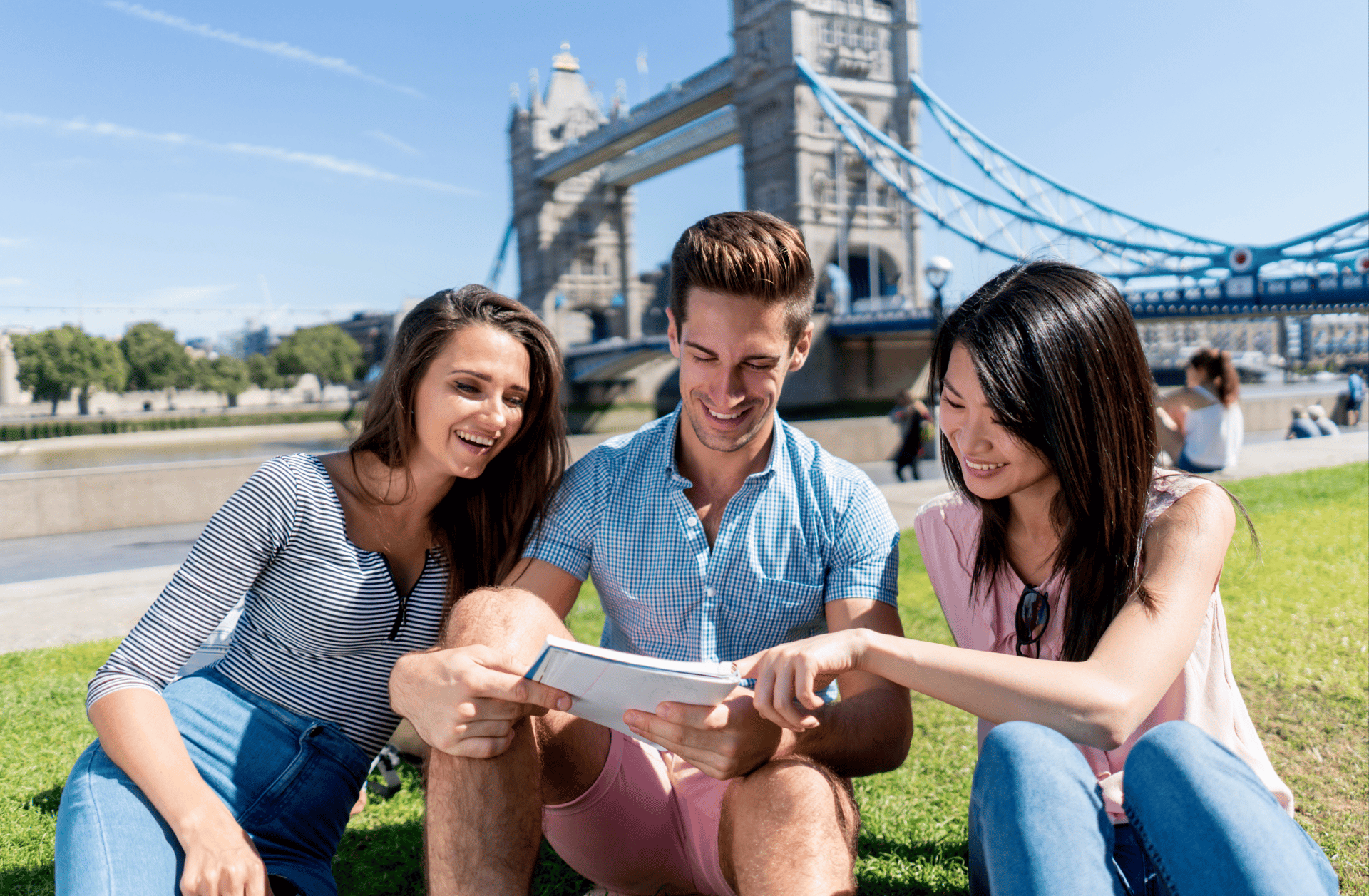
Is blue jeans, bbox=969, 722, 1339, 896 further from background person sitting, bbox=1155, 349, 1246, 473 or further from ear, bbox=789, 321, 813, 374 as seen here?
background person sitting, bbox=1155, 349, 1246, 473

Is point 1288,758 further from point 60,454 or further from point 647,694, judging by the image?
point 60,454

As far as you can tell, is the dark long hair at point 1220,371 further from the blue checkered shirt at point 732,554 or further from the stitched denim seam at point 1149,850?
the stitched denim seam at point 1149,850

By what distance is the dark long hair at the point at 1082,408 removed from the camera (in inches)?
53.5

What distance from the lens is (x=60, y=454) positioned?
23703 millimetres

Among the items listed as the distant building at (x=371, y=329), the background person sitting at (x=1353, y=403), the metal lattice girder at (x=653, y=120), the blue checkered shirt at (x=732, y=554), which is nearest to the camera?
the blue checkered shirt at (x=732, y=554)

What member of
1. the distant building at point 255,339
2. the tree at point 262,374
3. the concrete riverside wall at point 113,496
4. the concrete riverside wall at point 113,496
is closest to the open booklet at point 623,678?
the concrete riverside wall at point 113,496

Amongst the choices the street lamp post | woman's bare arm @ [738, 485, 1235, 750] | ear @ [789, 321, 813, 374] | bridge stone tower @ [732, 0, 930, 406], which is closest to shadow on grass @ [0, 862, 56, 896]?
woman's bare arm @ [738, 485, 1235, 750]

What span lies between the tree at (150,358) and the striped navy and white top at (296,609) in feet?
170

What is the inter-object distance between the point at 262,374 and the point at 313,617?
59559 mm

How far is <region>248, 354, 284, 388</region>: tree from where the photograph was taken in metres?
56.0

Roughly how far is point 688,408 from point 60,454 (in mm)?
26785

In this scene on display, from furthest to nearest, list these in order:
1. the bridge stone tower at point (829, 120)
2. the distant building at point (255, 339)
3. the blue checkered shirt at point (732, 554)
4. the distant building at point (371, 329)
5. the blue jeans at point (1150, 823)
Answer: the distant building at point (255, 339) < the distant building at point (371, 329) < the bridge stone tower at point (829, 120) < the blue checkered shirt at point (732, 554) < the blue jeans at point (1150, 823)

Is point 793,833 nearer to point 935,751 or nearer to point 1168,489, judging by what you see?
point 1168,489

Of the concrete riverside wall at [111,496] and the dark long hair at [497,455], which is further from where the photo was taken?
the concrete riverside wall at [111,496]
